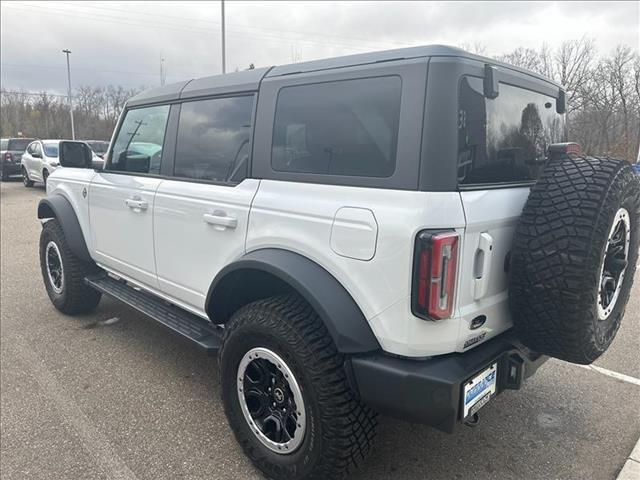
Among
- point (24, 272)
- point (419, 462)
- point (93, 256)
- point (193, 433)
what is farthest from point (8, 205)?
point (419, 462)

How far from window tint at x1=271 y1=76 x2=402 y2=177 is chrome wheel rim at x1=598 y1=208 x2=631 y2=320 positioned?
1193 mm

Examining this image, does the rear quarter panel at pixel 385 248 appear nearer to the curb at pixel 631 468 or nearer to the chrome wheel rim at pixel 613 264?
the chrome wheel rim at pixel 613 264

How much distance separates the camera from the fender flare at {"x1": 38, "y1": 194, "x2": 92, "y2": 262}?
170 inches

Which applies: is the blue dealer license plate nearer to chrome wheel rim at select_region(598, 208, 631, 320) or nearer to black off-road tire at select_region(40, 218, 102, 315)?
chrome wheel rim at select_region(598, 208, 631, 320)

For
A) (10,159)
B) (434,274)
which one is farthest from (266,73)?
(10,159)

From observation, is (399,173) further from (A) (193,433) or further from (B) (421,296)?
(A) (193,433)

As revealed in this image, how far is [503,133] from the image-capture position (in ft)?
7.64

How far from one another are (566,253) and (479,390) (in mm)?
685

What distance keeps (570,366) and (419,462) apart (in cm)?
181

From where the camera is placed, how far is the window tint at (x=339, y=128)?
2.08 metres

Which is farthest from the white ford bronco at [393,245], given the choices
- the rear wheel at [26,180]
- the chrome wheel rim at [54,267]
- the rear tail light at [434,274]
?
the rear wheel at [26,180]

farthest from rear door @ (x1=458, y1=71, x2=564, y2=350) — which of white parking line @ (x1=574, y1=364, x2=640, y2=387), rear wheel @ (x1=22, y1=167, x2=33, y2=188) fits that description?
rear wheel @ (x1=22, y1=167, x2=33, y2=188)

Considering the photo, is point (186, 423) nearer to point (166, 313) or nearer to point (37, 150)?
point (166, 313)

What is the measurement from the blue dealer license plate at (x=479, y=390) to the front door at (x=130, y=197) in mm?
2304
